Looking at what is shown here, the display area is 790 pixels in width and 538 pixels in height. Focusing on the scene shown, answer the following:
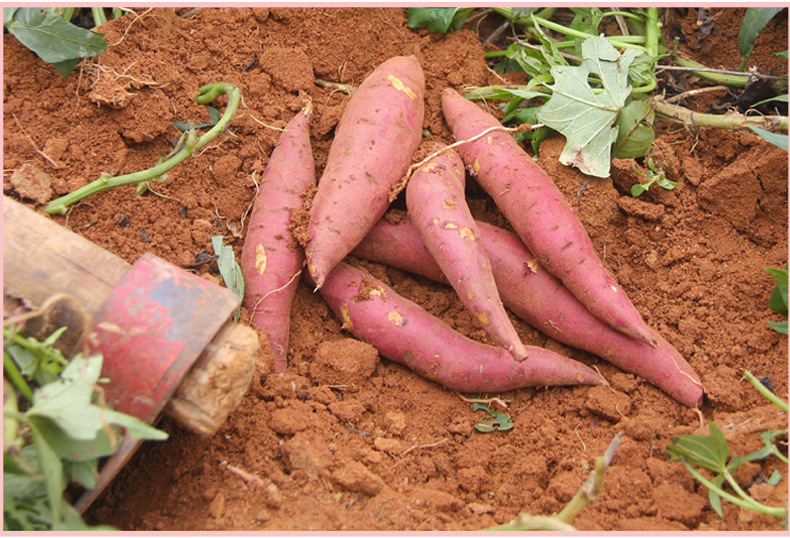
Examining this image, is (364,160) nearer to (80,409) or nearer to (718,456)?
(80,409)

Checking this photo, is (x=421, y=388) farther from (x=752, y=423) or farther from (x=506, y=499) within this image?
(x=752, y=423)

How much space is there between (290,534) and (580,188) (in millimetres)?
1150

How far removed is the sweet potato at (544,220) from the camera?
62.6 inches

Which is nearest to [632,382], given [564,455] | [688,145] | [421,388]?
[564,455]

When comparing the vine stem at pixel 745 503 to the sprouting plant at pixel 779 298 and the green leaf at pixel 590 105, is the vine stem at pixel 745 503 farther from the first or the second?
the green leaf at pixel 590 105

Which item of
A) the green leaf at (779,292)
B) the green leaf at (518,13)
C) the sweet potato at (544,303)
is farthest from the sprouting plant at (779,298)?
the green leaf at (518,13)

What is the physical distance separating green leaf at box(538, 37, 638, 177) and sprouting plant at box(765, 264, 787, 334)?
1.58 feet

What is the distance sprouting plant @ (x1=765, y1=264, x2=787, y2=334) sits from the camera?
1504 millimetres

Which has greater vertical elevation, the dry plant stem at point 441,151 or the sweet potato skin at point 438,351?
the dry plant stem at point 441,151

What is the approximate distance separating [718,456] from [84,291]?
125 cm

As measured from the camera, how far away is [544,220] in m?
1.64

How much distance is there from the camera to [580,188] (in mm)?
1781

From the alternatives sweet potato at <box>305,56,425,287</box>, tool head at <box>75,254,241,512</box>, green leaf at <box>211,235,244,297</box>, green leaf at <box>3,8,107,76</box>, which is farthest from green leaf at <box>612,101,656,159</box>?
green leaf at <box>3,8,107,76</box>

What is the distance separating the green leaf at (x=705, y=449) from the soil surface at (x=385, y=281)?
7 cm
